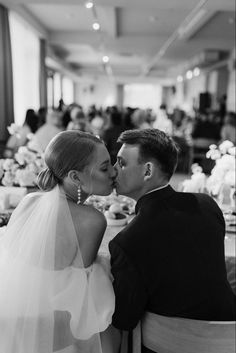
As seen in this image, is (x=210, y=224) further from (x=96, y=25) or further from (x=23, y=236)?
(x=96, y=25)

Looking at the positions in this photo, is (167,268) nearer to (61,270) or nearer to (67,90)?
(61,270)

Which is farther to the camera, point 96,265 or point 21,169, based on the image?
point 21,169

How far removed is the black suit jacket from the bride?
0.38 feet

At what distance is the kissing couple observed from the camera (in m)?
1.32

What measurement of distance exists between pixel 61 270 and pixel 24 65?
28.1ft

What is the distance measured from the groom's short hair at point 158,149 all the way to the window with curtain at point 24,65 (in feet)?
21.7

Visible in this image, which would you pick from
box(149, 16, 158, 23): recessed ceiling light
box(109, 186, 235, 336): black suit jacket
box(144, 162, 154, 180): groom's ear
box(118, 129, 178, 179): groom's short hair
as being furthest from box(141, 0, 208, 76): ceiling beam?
box(109, 186, 235, 336): black suit jacket

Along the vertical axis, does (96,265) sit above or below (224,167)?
below

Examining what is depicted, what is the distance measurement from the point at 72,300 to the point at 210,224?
575mm

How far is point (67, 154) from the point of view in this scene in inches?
55.9

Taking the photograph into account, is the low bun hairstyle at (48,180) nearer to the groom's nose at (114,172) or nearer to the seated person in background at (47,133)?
the groom's nose at (114,172)

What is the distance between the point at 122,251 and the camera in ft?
4.23

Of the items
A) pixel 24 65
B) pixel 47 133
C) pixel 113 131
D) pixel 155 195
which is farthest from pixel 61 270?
pixel 24 65

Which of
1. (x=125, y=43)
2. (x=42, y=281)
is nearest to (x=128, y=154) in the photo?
(x=42, y=281)
